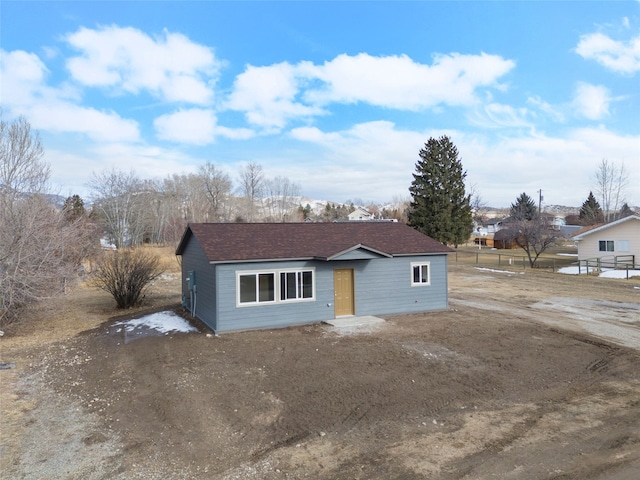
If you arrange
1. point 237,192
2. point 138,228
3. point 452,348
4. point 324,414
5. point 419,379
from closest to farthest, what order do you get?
point 324,414, point 419,379, point 452,348, point 138,228, point 237,192

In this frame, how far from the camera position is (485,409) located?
25.0 feet

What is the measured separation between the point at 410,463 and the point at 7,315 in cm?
1488

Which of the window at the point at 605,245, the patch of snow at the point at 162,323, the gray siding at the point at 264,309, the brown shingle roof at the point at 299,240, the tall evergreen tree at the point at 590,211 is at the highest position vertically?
the tall evergreen tree at the point at 590,211

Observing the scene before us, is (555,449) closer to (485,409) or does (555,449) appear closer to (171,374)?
(485,409)

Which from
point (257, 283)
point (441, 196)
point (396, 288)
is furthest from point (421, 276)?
point (441, 196)

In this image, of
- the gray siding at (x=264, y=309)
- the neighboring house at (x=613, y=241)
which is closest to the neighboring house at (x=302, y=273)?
the gray siding at (x=264, y=309)

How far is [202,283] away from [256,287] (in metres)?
2.55

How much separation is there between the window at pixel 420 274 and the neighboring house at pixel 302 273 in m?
0.04

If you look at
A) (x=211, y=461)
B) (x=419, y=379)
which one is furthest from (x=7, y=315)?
(x=419, y=379)

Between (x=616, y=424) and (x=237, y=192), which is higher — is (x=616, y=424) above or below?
below

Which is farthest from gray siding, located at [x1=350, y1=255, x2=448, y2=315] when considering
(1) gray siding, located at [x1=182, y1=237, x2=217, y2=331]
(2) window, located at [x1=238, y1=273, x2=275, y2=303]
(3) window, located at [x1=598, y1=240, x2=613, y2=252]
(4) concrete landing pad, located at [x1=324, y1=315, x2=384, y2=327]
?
(3) window, located at [x1=598, y1=240, x2=613, y2=252]

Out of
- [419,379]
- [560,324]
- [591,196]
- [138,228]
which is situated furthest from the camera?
[591,196]

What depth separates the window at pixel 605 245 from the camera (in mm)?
33406

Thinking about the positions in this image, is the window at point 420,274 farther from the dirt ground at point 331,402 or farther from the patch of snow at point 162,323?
the patch of snow at point 162,323
